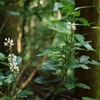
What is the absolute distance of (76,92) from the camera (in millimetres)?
1480

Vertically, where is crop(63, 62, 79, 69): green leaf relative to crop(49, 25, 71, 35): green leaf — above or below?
below

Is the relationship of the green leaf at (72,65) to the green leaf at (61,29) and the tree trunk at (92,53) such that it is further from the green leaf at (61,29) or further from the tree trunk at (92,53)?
the tree trunk at (92,53)

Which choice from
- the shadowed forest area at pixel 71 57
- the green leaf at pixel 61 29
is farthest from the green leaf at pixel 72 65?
the green leaf at pixel 61 29

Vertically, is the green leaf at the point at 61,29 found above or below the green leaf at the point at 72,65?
above

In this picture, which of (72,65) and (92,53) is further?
(92,53)

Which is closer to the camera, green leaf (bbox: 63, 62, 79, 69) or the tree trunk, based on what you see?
green leaf (bbox: 63, 62, 79, 69)

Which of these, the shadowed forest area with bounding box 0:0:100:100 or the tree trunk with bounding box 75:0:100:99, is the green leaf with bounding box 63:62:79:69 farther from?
the tree trunk with bounding box 75:0:100:99

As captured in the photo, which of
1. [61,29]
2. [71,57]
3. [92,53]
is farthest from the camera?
[92,53]

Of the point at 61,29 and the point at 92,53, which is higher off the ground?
the point at 61,29

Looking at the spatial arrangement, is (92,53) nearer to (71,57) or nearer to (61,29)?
(71,57)

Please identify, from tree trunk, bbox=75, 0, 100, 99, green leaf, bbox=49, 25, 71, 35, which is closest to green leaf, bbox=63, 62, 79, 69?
green leaf, bbox=49, 25, 71, 35

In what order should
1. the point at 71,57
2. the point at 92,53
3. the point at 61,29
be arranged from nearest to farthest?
the point at 61,29
the point at 71,57
the point at 92,53

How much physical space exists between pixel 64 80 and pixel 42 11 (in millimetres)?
1122

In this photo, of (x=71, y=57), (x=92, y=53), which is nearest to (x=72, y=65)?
(x=71, y=57)
